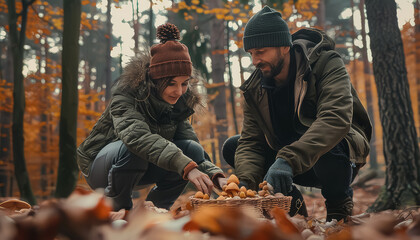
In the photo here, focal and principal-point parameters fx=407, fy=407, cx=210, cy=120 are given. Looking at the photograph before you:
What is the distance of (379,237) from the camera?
2.08 ft

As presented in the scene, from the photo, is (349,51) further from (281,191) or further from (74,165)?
(281,191)

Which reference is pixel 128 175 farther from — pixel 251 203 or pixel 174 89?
pixel 251 203

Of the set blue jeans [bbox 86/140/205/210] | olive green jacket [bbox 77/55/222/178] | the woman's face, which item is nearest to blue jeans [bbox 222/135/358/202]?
olive green jacket [bbox 77/55/222/178]

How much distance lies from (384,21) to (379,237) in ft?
17.0

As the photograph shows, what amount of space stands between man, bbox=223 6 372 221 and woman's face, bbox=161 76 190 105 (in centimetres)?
46

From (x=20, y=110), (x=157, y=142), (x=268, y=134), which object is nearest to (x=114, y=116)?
(x=157, y=142)

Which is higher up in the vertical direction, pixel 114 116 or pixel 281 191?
pixel 114 116

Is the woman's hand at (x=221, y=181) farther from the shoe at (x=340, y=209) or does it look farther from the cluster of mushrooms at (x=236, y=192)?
the shoe at (x=340, y=209)

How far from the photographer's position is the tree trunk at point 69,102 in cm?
594

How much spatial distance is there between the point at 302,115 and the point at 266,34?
640 mm

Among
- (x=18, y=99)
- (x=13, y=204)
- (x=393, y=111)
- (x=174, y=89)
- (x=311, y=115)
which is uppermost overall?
(x=18, y=99)

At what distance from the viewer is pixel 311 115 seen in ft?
9.45

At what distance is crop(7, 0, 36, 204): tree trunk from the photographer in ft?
23.2

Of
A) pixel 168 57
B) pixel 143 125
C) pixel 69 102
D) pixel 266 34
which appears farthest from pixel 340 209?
pixel 69 102
